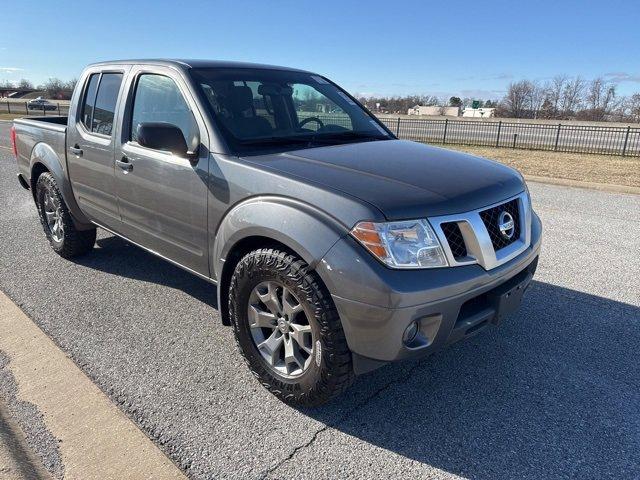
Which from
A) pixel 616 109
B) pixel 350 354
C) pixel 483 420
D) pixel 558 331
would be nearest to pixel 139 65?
pixel 350 354

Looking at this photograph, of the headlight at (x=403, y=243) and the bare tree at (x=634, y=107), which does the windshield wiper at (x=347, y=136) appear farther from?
the bare tree at (x=634, y=107)

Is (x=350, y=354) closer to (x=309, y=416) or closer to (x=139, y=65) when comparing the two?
(x=309, y=416)

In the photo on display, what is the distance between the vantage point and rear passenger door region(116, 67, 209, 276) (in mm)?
3107

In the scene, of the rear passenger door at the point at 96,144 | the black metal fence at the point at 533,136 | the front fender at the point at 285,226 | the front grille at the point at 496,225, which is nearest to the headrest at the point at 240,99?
the front fender at the point at 285,226

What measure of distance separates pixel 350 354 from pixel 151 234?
1.90 meters

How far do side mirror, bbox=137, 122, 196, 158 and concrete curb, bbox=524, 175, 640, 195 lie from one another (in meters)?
9.04

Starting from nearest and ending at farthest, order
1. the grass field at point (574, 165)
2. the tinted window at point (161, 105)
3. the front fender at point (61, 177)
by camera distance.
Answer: the tinted window at point (161, 105) → the front fender at point (61, 177) → the grass field at point (574, 165)

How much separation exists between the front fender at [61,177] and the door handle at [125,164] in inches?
45.9

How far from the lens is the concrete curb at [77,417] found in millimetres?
2273

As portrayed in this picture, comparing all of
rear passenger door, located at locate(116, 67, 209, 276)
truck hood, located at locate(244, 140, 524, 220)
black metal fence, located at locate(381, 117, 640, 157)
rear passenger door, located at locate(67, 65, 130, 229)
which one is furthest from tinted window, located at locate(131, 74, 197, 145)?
black metal fence, located at locate(381, 117, 640, 157)

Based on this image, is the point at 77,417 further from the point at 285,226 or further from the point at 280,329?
the point at 285,226

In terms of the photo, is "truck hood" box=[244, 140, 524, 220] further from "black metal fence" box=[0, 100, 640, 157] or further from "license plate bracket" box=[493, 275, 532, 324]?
"black metal fence" box=[0, 100, 640, 157]

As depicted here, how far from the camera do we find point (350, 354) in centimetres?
244

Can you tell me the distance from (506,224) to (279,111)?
1775 millimetres
